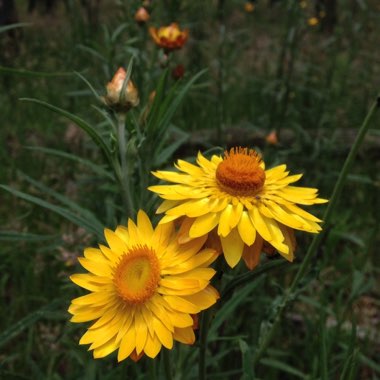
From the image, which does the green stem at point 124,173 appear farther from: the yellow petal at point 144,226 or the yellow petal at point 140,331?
the yellow petal at point 140,331

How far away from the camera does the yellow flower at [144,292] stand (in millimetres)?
799

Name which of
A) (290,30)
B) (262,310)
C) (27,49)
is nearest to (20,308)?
(262,310)

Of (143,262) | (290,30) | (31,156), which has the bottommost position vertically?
(31,156)

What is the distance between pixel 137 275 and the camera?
860 mm

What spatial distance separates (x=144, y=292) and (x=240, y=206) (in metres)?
0.23

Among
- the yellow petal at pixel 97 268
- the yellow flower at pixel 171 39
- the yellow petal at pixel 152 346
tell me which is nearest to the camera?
the yellow petal at pixel 152 346

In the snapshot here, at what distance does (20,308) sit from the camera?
1895 mm

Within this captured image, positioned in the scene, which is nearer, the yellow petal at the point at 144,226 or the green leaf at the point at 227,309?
the yellow petal at the point at 144,226

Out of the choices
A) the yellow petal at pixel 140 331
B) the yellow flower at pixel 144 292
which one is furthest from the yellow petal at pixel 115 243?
the yellow petal at pixel 140 331

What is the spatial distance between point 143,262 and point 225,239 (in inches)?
6.1

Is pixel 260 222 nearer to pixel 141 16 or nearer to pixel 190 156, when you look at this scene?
pixel 141 16

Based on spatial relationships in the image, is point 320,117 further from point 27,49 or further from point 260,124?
point 27,49

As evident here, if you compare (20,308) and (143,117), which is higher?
(143,117)

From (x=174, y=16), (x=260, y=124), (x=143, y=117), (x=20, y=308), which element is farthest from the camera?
(x=260, y=124)
